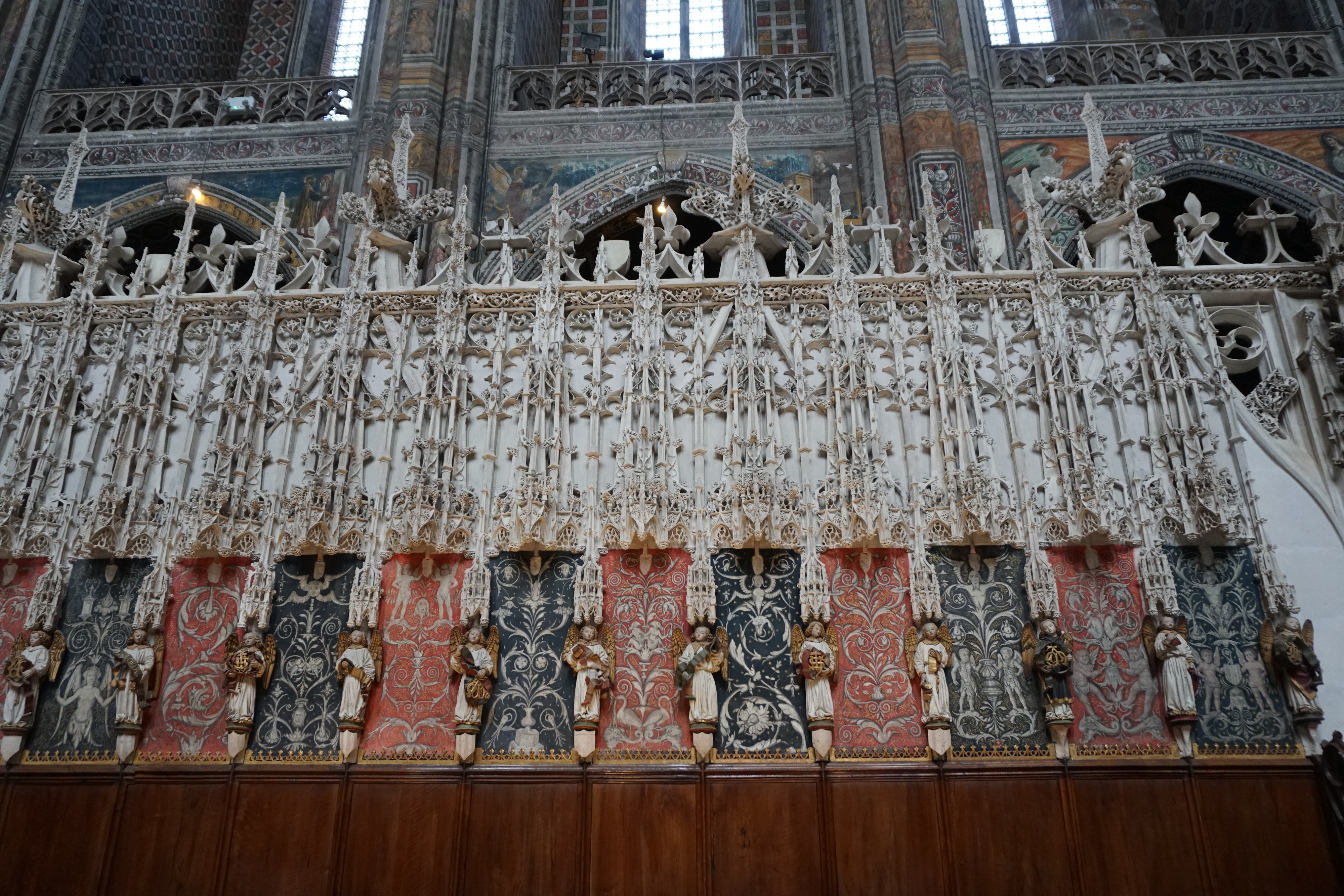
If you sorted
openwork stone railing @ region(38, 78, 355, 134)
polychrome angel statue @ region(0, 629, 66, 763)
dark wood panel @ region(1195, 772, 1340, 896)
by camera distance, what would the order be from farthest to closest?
openwork stone railing @ region(38, 78, 355, 134) → polychrome angel statue @ region(0, 629, 66, 763) → dark wood panel @ region(1195, 772, 1340, 896)

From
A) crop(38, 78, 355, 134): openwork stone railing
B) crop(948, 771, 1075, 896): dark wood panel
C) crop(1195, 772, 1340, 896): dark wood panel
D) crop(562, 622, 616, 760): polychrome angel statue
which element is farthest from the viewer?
crop(38, 78, 355, 134): openwork stone railing

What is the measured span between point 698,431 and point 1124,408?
3634mm

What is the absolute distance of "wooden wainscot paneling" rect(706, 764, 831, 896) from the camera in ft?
24.3

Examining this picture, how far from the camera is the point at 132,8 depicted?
19.0 m

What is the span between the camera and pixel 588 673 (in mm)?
7902

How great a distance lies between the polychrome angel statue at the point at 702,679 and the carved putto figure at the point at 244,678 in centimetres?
327

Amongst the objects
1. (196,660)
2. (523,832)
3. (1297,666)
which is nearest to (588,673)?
(523,832)

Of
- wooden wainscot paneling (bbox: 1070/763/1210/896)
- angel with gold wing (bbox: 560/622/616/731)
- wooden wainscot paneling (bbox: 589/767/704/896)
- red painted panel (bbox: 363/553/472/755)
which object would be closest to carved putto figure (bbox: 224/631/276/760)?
red painted panel (bbox: 363/553/472/755)

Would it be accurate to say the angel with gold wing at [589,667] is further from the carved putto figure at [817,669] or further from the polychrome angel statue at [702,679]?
the carved putto figure at [817,669]

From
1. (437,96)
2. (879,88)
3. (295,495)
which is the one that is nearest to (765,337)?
(295,495)

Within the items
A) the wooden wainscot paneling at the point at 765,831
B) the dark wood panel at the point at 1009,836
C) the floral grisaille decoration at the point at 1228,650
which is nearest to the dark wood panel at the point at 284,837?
the wooden wainscot paneling at the point at 765,831

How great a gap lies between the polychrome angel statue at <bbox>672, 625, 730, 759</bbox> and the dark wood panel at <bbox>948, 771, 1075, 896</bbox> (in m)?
1.82

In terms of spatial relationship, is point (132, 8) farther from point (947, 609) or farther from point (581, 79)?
point (947, 609)

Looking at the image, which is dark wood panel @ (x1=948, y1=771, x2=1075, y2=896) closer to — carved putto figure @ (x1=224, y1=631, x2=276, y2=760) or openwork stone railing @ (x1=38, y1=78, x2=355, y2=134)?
carved putto figure @ (x1=224, y1=631, x2=276, y2=760)
